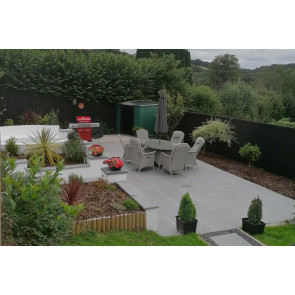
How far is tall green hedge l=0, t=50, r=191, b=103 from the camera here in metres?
15.9

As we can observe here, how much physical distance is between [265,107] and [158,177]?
73.6 feet

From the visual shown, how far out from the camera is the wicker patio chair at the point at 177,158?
9.94 m

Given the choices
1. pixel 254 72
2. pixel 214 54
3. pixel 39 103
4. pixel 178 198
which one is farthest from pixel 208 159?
pixel 254 72

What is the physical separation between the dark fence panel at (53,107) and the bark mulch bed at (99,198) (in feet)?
33.6

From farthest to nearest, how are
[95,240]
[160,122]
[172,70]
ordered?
A: [172,70], [160,122], [95,240]

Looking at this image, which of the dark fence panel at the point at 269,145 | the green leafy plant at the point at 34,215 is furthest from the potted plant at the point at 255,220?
the dark fence panel at the point at 269,145

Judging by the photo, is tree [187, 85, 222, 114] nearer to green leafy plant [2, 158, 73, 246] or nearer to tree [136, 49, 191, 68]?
tree [136, 49, 191, 68]

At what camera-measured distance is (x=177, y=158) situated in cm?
1012

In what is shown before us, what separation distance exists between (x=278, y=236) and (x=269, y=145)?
514 cm

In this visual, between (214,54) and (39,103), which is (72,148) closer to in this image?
(39,103)

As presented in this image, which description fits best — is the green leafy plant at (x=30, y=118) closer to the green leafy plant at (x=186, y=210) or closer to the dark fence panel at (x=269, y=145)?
the dark fence panel at (x=269, y=145)

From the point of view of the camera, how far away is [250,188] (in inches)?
368

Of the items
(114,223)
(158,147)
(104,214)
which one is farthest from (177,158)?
(114,223)

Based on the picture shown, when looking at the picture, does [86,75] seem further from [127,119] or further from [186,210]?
[186,210]
